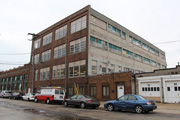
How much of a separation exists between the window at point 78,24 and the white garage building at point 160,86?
43.2 feet

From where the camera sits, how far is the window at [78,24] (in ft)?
94.9

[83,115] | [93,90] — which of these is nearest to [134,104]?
[83,115]

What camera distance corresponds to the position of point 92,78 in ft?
84.2

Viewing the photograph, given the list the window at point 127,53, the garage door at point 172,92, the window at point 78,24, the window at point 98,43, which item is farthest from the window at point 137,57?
the garage door at point 172,92

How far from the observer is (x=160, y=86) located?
19.6 metres

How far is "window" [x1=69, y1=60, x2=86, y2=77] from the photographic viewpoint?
27.3m

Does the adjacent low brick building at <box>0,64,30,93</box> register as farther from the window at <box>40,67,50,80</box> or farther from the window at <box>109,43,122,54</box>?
the window at <box>109,43,122,54</box>

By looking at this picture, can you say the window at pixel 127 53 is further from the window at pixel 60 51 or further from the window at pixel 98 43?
the window at pixel 60 51

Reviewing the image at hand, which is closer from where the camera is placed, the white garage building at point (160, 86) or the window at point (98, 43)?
the white garage building at point (160, 86)

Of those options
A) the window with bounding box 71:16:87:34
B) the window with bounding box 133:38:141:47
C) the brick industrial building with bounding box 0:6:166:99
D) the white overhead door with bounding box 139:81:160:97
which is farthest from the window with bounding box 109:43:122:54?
the white overhead door with bounding box 139:81:160:97

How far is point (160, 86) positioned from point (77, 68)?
13683 mm

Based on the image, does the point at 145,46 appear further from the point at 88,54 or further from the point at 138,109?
the point at 138,109

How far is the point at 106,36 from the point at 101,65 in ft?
19.3

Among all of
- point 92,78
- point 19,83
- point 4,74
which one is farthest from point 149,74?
point 4,74
